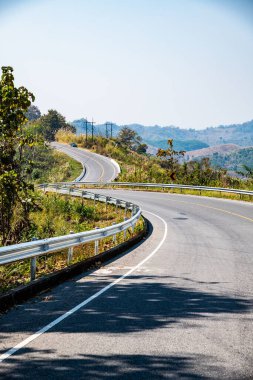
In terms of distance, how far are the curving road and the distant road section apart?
5135 centimetres

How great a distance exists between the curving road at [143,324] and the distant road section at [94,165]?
168 ft

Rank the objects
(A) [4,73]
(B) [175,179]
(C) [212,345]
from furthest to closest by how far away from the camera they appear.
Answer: (B) [175,179] → (A) [4,73] → (C) [212,345]

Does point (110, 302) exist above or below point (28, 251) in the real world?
below

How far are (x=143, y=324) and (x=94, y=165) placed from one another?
7114 cm

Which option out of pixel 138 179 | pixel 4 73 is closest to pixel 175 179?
pixel 138 179

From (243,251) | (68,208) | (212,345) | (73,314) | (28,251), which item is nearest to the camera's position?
(212,345)

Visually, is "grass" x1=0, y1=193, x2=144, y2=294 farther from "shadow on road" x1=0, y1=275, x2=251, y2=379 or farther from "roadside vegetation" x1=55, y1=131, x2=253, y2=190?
"roadside vegetation" x1=55, y1=131, x2=253, y2=190

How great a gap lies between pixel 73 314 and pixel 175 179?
4062 cm

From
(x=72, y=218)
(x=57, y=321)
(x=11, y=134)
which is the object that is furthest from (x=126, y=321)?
(x=72, y=218)

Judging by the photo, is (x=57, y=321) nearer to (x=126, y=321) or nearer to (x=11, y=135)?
(x=126, y=321)

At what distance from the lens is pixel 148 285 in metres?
8.82

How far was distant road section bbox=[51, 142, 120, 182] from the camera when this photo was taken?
2562 inches

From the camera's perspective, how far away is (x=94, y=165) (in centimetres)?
7669

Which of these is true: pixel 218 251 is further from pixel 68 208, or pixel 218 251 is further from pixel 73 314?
pixel 68 208
